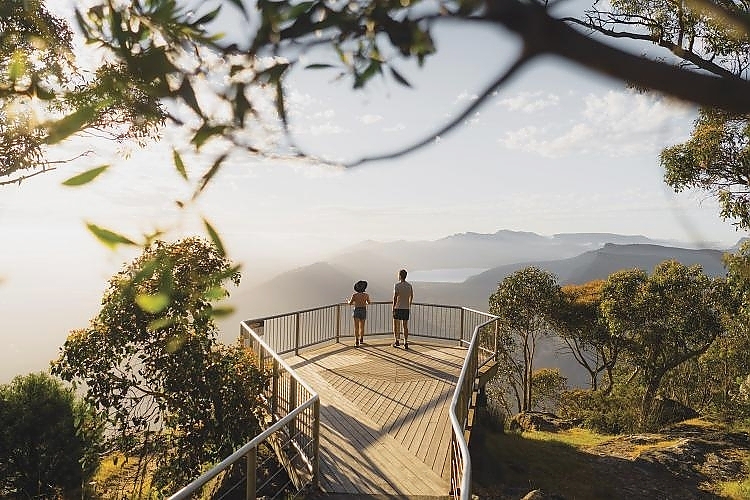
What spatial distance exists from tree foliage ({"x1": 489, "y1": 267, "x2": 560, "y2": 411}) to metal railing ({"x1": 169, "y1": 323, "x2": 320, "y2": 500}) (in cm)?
1783

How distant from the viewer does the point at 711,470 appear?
11148mm

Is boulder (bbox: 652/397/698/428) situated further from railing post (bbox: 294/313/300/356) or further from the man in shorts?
railing post (bbox: 294/313/300/356)

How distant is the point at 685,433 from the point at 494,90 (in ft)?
53.8

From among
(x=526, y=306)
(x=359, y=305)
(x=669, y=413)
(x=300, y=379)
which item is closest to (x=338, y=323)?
(x=359, y=305)

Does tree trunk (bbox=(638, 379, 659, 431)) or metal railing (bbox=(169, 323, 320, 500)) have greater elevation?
Answer: metal railing (bbox=(169, 323, 320, 500))

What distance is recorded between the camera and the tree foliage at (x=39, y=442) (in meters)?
11.3

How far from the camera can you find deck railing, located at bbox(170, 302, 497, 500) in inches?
186

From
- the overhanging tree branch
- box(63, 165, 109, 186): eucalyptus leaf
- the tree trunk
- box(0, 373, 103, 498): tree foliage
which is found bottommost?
the tree trunk

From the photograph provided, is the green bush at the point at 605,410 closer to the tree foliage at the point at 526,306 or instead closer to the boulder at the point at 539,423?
the boulder at the point at 539,423

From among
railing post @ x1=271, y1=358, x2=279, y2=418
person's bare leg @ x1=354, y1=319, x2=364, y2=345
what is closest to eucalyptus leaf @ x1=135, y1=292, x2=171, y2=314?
railing post @ x1=271, y1=358, x2=279, y2=418

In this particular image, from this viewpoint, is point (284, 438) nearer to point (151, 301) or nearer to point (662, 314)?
point (151, 301)

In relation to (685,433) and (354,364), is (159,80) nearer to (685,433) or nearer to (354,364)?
(354,364)

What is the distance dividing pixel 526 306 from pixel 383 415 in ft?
59.5

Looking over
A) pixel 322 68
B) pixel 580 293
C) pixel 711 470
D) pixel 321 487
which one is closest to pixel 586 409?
pixel 580 293
